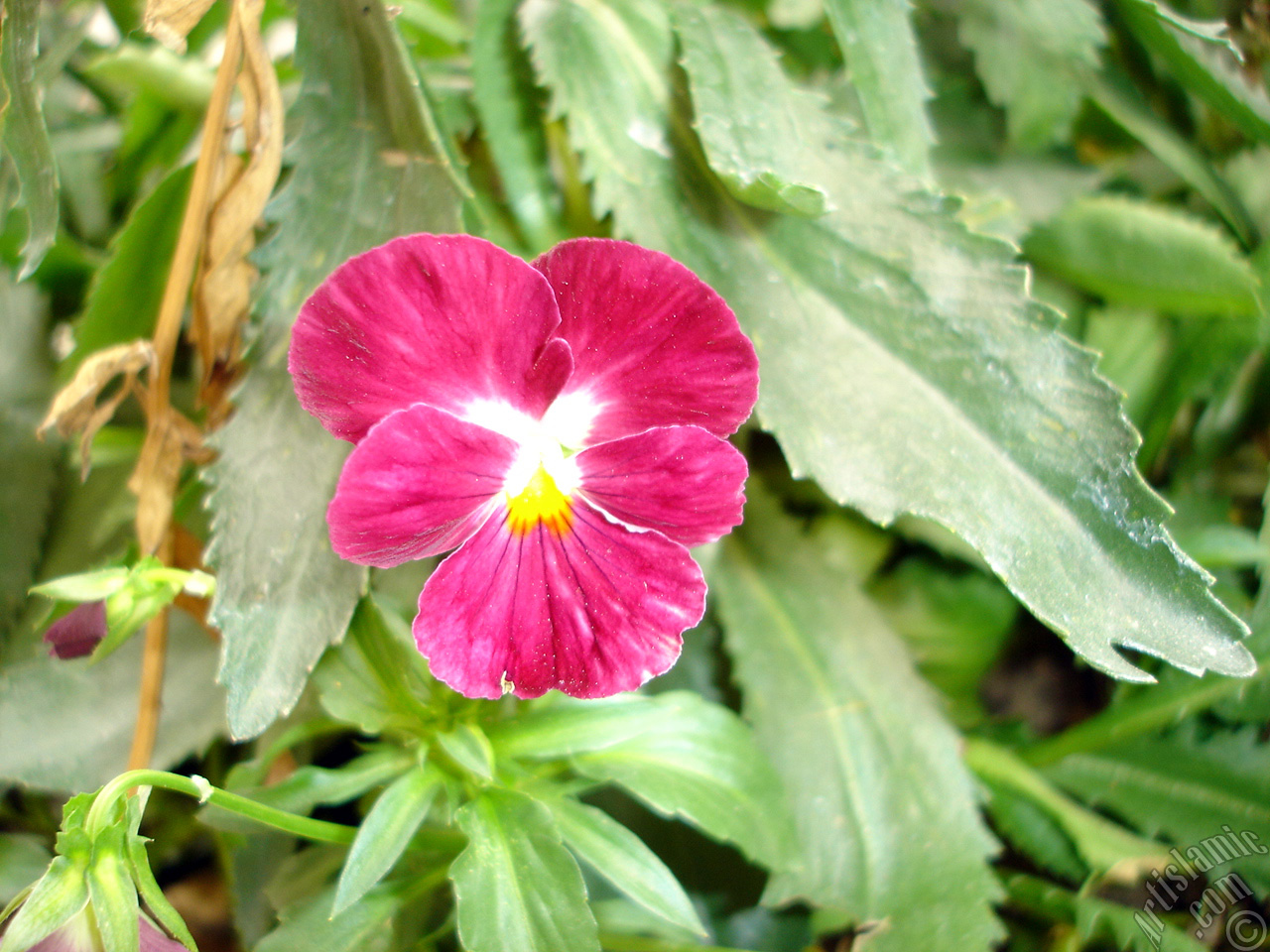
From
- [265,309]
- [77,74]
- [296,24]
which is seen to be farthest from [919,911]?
[77,74]

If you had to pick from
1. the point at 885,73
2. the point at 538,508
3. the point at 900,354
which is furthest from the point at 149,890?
the point at 885,73

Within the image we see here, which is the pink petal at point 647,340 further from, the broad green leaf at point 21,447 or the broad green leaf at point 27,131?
the broad green leaf at point 21,447

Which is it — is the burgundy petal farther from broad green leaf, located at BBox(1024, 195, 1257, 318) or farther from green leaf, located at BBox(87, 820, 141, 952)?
broad green leaf, located at BBox(1024, 195, 1257, 318)

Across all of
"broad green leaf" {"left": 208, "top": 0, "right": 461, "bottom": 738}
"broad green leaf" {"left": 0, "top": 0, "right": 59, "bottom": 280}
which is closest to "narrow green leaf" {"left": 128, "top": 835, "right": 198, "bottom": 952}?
"broad green leaf" {"left": 208, "top": 0, "right": 461, "bottom": 738}

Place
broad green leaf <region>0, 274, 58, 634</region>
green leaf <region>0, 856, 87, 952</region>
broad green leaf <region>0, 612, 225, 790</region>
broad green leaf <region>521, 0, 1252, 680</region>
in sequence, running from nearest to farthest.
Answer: green leaf <region>0, 856, 87, 952</region>
broad green leaf <region>521, 0, 1252, 680</region>
broad green leaf <region>0, 612, 225, 790</region>
broad green leaf <region>0, 274, 58, 634</region>

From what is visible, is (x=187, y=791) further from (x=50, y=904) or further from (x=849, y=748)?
(x=849, y=748)

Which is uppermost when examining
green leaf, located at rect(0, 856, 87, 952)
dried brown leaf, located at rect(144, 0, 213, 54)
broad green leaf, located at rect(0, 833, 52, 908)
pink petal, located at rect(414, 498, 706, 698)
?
dried brown leaf, located at rect(144, 0, 213, 54)

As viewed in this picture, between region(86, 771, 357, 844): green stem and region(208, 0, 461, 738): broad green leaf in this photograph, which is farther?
region(208, 0, 461, 738): broad green leaf
